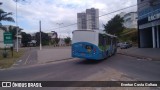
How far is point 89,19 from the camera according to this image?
56.4 m

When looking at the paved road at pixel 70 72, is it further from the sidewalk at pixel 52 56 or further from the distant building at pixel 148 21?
the distant building at pixel 148 21

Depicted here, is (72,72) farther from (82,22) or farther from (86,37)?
(82,22)

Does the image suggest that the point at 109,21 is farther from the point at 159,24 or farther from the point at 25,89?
the point at 25,89

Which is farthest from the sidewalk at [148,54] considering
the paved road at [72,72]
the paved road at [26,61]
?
Result: the paved road at [26,61]

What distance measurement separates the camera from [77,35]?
81.8ft

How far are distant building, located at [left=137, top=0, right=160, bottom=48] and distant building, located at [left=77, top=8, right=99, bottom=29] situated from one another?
9.27 meters

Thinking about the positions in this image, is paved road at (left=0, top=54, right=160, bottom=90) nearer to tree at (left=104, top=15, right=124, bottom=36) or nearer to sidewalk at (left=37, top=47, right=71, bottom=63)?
sidewalk at (left=37, top=47, right=71, bottom=63)

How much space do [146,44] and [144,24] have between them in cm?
686

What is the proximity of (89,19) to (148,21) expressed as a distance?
1376 centimetres

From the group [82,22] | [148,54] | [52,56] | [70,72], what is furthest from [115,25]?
[70,72]

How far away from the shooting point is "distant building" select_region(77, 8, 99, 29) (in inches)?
2233

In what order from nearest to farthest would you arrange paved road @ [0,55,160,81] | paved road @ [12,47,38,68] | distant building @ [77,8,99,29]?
paved road @ [0,55,160,81]
paved road @ [12,47,38,68]
distant building @ [77,8,99,29]

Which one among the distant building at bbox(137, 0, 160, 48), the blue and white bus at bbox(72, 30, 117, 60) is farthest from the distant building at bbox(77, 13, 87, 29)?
the blue and white bus at bbox(72, 30, 117, 60)

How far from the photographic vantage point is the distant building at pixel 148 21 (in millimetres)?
44188
